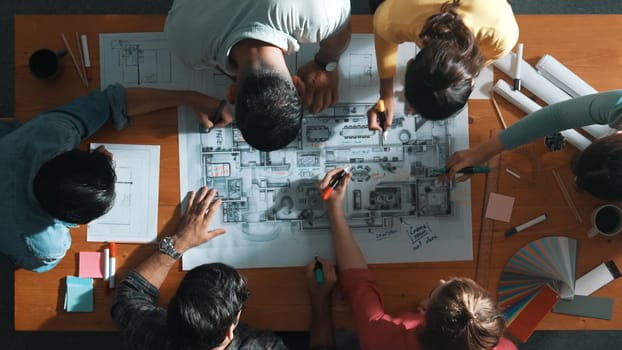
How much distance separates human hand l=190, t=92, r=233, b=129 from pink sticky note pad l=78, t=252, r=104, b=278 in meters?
0.44

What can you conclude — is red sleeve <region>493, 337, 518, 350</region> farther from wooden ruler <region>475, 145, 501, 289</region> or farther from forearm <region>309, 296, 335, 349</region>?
forearm <region>309, 296, 335, 349</region>

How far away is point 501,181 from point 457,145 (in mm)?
150

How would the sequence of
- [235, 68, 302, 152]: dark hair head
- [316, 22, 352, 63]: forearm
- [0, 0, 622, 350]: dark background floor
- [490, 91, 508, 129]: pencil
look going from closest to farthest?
[235, 68, 302, 152]: dark hair head
[316, 22, 352, 63]: forearm
[490, 91, 508, 129]: pencil
[0, 0, 622, 350]: dark background floor

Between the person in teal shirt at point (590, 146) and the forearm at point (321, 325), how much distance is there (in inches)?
18.6

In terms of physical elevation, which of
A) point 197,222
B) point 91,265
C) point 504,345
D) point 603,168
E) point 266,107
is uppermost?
point 266,107

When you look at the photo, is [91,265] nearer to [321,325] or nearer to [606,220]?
[321,325]

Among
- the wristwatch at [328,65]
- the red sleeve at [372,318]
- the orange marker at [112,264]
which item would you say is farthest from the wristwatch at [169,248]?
the wristwatch at [328,65]

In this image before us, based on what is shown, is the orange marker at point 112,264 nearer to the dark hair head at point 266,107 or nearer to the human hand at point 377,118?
the dark hair head at point 266,107

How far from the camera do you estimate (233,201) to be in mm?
1248

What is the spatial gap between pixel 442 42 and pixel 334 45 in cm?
28

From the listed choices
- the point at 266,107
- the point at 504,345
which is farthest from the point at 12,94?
the point at 504,345

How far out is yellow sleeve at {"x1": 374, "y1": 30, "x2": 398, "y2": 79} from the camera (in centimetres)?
120

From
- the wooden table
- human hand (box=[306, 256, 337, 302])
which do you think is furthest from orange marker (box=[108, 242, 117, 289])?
human hand (box=[306, 256, 337, 302])

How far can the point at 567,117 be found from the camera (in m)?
1.15
